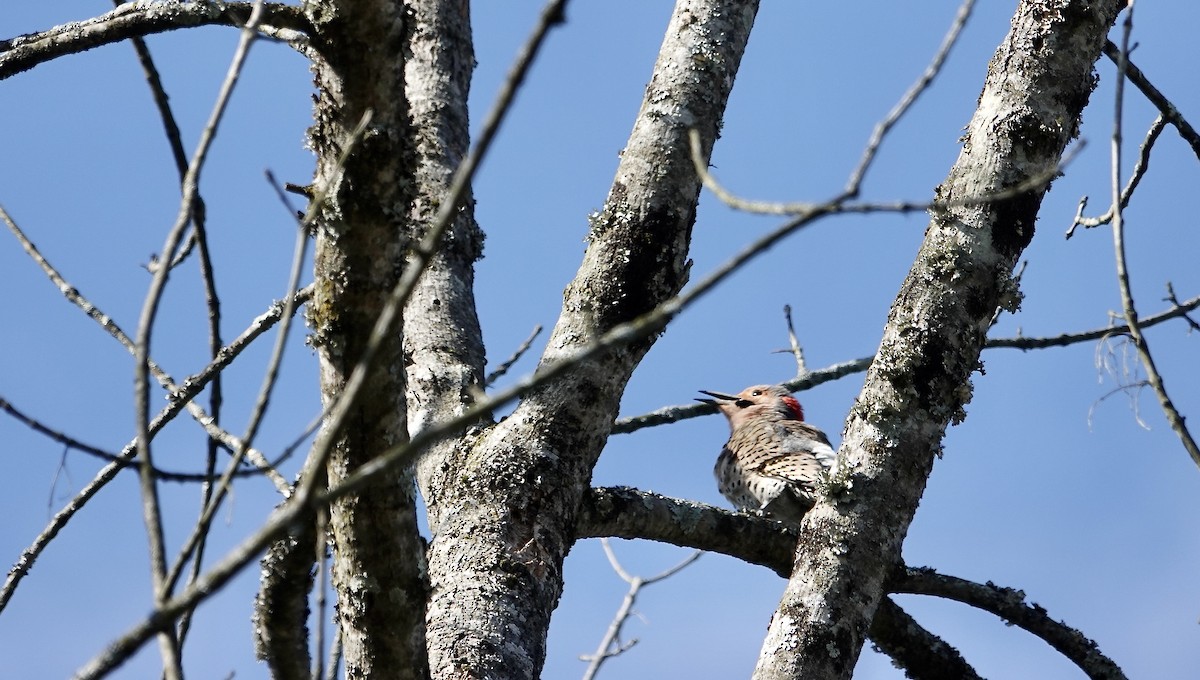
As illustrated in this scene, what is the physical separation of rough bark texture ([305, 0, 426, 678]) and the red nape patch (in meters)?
6.19

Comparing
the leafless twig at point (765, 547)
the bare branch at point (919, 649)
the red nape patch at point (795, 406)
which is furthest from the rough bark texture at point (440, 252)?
the red nape patch at point (795, 406)

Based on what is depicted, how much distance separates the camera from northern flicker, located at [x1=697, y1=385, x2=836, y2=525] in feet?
15.4

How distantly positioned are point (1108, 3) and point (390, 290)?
83.1 inches

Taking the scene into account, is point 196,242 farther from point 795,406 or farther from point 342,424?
point 795,406

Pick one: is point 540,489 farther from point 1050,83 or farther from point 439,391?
point 1050,83

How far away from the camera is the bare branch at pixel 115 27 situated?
2.25m

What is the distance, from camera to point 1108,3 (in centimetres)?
Answer: 303

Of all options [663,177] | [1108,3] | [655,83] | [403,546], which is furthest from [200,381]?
[1108,3]

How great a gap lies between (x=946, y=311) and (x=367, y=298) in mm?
1534

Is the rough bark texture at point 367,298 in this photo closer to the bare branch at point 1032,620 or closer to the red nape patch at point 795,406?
the bare branch at point 1032,620

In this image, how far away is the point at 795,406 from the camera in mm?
8305

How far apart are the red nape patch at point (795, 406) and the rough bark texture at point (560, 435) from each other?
16.7 ft

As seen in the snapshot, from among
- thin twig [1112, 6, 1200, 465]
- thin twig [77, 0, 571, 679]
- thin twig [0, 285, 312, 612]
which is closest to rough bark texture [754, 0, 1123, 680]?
thin twig [1112, 6, 1200, 465]

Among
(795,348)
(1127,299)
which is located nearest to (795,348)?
(795,348)
